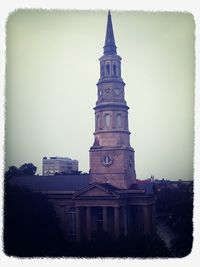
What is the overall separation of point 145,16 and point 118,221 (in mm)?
9729

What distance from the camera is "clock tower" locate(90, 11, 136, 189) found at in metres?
21.2

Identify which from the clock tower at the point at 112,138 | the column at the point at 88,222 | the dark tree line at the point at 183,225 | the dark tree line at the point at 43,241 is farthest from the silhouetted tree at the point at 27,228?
the clock tower at the point at 112,138

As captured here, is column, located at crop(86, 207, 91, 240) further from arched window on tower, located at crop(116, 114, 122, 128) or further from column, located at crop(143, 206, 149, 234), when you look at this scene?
arched window on tower, located at crop(116, 114, 122, 128)

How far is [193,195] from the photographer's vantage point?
12961 mm

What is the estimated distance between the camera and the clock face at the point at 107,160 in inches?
873

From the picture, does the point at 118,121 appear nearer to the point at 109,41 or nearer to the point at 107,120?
the point at 107,120

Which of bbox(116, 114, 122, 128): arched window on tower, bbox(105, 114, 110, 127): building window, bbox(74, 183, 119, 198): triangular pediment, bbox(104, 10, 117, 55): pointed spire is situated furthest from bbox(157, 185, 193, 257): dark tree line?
bbox(105, 114, 110, 127): building window

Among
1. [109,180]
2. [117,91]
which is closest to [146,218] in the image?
[109,180]

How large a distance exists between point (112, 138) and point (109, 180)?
2.47 metres

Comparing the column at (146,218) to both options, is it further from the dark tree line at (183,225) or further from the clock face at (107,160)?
the clock face at (107,160)

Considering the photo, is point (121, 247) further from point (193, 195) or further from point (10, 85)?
point (10, 85)

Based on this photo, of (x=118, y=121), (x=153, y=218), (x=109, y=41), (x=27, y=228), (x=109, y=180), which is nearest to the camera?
(x=27, y=228)

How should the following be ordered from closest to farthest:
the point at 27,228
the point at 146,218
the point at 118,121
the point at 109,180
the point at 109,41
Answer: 1. the point at 27,228
2. the point at 109,41
3. the point at 146,218
4. the point at 118,121
5. the point at 109,180

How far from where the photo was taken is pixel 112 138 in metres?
21.8
